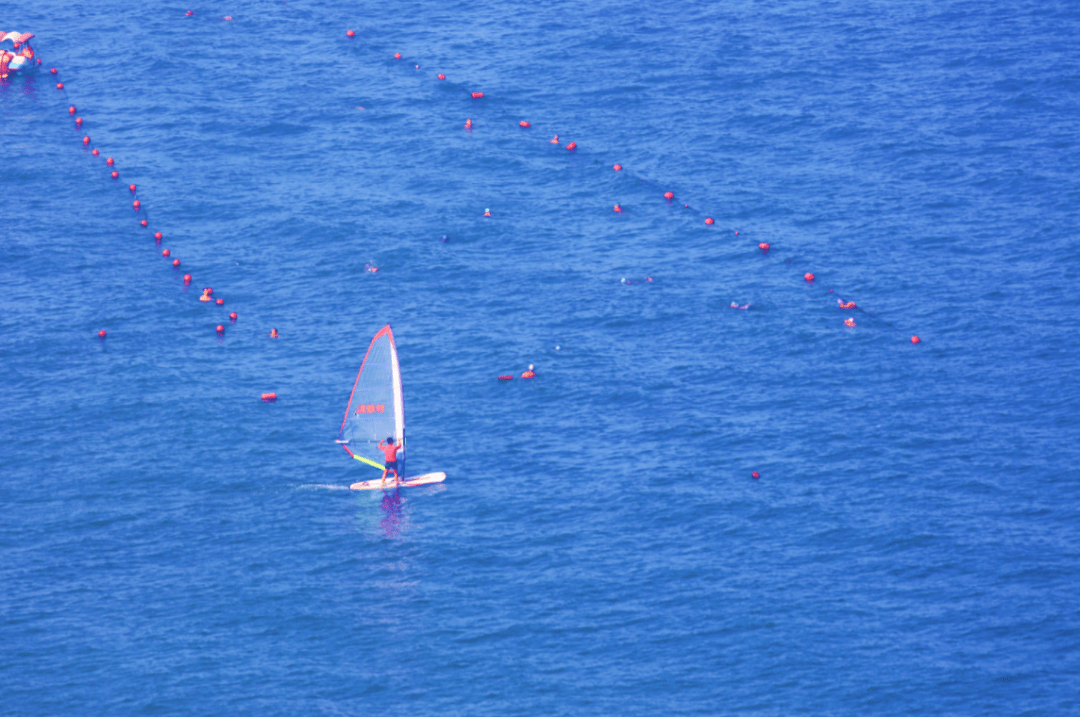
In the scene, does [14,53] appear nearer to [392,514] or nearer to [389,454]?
[389,454]

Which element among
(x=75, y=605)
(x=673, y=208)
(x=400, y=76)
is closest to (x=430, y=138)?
(x=400, y=76)

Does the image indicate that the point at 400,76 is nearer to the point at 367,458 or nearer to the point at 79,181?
the point at 79,181

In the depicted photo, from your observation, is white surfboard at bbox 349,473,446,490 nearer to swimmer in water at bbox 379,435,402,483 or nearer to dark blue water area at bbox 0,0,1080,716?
swimmer in water at bbox 379,435,402,483

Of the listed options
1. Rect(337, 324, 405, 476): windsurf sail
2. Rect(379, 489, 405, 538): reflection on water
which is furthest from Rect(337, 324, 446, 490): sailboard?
Rect(379, 489, 405, 538): reflection on water

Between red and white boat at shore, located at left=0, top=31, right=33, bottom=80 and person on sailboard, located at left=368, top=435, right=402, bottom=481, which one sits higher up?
red and white boat at shore, located at left=0, top=31, right=33, bottom=80

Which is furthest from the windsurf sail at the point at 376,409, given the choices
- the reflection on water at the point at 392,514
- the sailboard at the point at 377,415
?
the reflection on water at the point at 392,514

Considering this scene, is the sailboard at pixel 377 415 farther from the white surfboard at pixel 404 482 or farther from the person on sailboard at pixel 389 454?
the person on sailboard at pixel 389 454

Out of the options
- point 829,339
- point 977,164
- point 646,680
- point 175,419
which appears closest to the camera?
point 646,680
